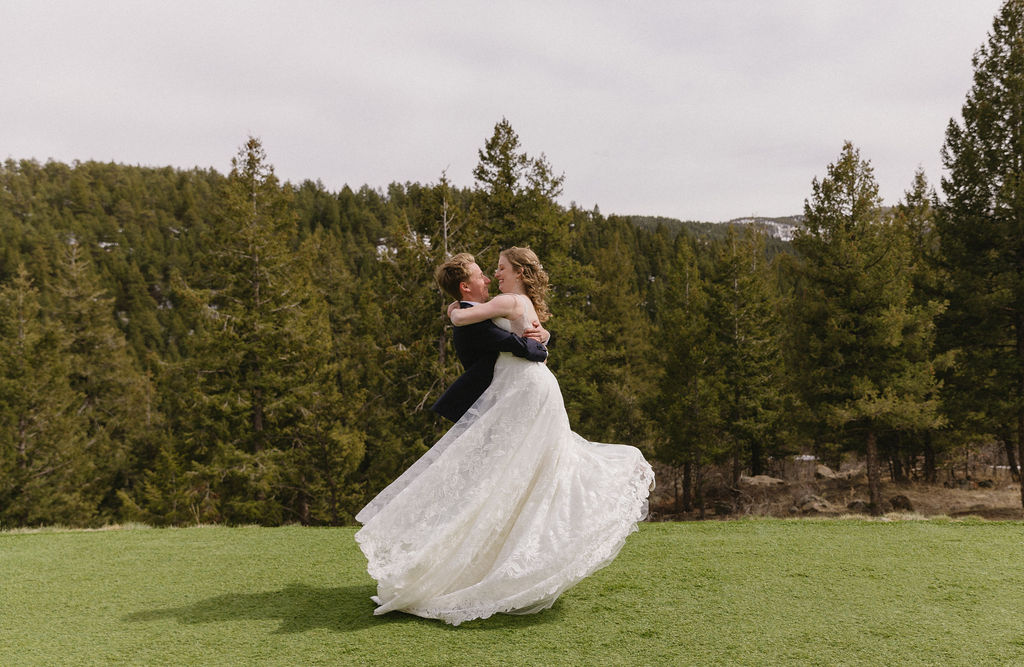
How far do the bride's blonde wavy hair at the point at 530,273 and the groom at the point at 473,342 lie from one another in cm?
22

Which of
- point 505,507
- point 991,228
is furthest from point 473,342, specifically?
point 991,228

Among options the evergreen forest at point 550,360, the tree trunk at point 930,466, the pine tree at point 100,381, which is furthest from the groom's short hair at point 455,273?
the pine tree at point 100,381

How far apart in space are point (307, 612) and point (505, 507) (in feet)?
5.22

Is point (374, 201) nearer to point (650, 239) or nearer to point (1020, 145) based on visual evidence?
point (650, 239)

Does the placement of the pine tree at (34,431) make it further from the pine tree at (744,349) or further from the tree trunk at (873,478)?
the tree trunk at (873,478)

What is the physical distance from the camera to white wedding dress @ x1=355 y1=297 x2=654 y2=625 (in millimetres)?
4035

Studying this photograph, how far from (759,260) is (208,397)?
2572 cm

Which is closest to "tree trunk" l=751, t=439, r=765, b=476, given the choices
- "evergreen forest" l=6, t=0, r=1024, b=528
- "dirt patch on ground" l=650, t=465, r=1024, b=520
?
"evergreen forest" l=6, t=0, r=1024, b=528

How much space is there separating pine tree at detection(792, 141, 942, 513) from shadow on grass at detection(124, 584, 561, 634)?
1839 cm

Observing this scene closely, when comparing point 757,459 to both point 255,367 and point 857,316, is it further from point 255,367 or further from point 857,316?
point 255,367

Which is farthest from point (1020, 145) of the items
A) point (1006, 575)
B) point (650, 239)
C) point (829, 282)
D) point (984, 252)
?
point (650, 239)

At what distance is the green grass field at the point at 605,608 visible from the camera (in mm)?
3477

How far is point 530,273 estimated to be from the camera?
15.2 feet

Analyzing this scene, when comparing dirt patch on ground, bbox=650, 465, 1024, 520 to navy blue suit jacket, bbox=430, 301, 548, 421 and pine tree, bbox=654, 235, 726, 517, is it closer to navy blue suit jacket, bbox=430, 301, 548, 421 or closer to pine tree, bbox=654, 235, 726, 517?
pine tree, bbox=654, 235, 726, 517
